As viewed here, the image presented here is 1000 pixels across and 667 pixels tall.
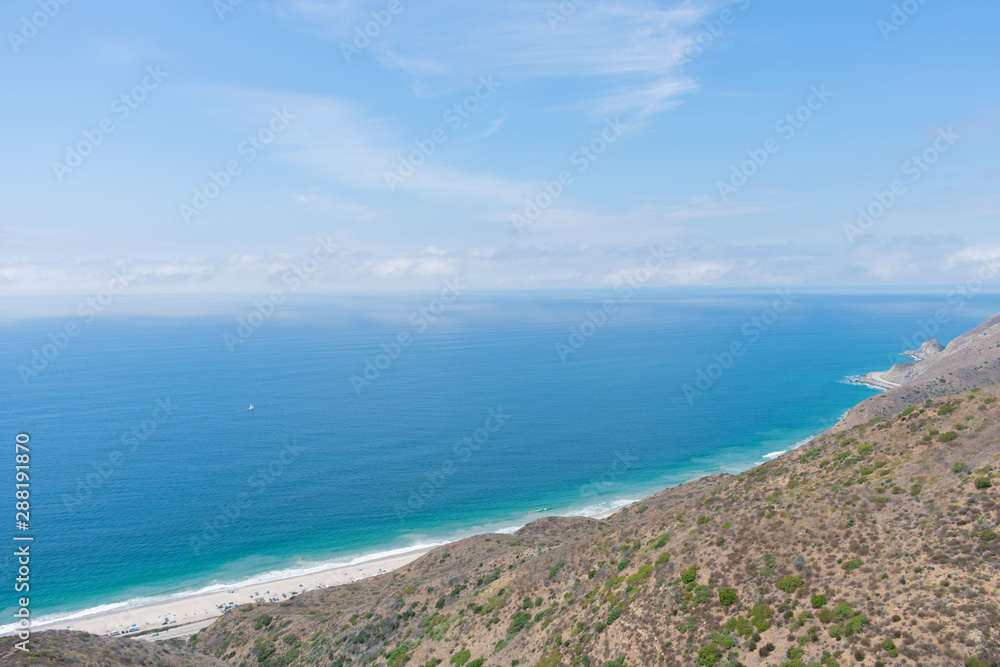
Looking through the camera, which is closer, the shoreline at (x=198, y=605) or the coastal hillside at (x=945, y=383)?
the shoreline at (x=198, y=605)

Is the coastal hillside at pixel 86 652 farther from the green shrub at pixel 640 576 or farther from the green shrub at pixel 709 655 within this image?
the green shrub at pixel 709 655

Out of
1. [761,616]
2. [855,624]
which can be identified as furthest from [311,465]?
[855,624]

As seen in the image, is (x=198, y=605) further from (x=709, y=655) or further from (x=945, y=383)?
(x=945, y=383)

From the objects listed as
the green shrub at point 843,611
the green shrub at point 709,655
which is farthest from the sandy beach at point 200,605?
the green shrub at point 843,611

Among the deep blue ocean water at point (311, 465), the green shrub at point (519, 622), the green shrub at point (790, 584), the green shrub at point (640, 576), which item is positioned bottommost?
the green shrub at point (790, 584)

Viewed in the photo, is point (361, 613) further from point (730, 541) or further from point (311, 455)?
point (311, 455)

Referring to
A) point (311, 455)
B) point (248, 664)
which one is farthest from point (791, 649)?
point (311, 455)

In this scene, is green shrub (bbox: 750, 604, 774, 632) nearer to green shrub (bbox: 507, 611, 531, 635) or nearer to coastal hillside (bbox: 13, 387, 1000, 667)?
coastal hillside (bbox: 13, 387, 1000, 667)
